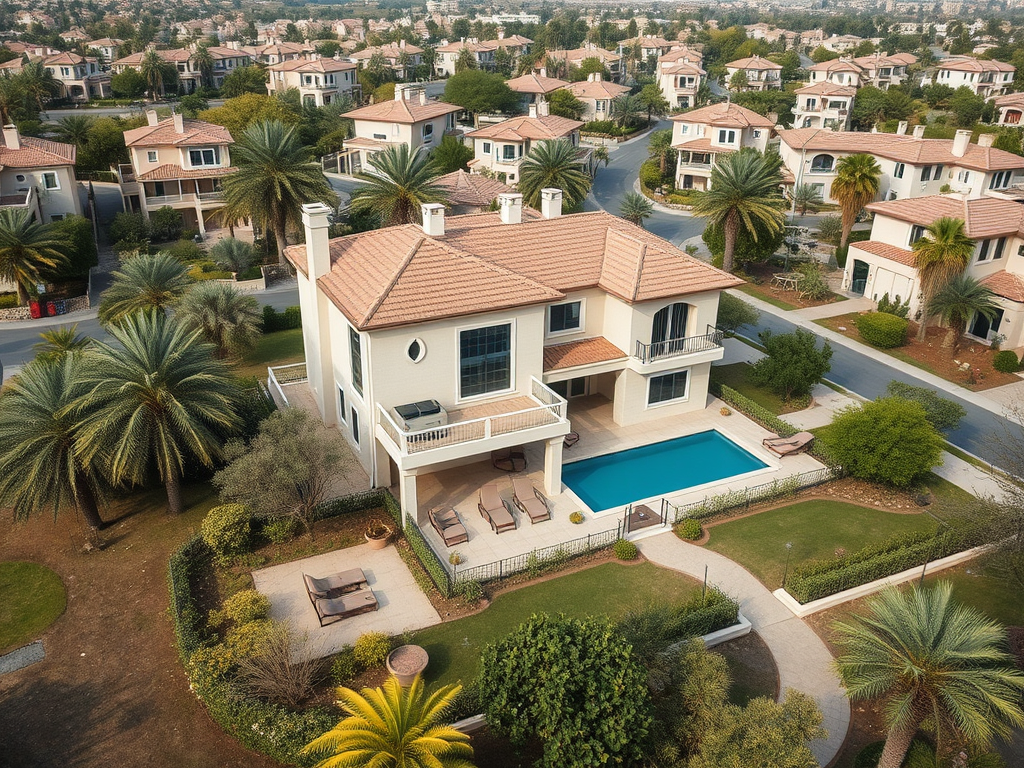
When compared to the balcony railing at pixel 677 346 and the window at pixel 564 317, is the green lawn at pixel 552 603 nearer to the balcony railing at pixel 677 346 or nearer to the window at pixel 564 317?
the balcony railing at pixel 677 346

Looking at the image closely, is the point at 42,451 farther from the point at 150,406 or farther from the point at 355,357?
the point at 355,357

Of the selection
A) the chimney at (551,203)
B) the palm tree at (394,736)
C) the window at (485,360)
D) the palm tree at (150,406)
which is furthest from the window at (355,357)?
the palm tree at (394,736)

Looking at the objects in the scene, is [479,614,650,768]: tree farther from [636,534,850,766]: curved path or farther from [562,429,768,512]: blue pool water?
[562,429,768,512]: blue pool water

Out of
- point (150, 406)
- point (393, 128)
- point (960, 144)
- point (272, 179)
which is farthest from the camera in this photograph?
point (393, 128)

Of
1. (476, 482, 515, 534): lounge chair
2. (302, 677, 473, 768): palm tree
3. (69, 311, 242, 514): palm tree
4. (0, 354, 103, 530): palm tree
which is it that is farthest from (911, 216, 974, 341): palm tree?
(0, 354, 103, 530): palm tree

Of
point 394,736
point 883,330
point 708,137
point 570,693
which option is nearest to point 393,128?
point 708,137

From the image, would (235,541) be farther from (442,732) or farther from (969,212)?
(969,212)

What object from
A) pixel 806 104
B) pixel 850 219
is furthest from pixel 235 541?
pixel 806 104
